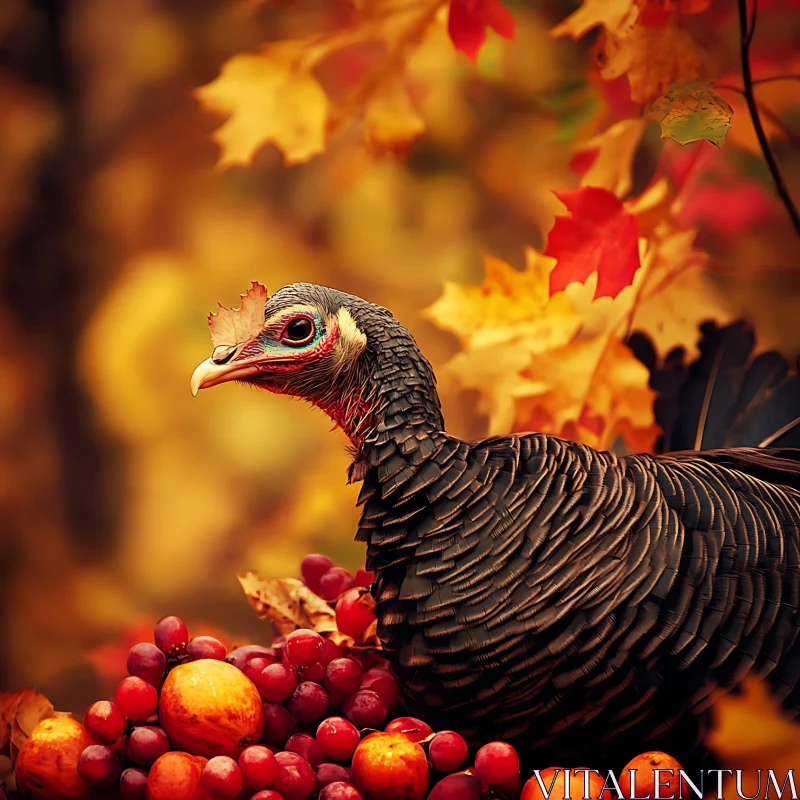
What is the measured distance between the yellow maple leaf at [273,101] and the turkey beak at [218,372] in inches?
17.3

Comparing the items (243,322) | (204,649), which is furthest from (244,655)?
(243,322)

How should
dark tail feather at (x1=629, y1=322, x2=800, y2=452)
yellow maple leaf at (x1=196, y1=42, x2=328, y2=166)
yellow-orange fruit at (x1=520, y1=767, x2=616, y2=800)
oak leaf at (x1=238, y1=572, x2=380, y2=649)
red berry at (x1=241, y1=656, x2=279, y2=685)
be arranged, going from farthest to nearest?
1. yellow maple leaf at (x1=196, y1=42, x2=328, y2=166)
2. dark tail feather at (x1=629, y1=322, x2=800, y2=452)
3. oak leaf at (x1=238, y1=572, x2=380, y2=649)
4. red berry at (x1=241, y1=656, x2=279, y2=685)
5. yellow-orange fruit at (x1=520, y1=767, x2=616, y2=800)

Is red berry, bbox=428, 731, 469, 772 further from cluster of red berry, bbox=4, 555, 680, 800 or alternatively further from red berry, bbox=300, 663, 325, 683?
red berry, bbox=300, 663, 325, 683

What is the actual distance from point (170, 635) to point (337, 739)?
0.15 m

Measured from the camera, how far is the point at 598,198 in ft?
2.64

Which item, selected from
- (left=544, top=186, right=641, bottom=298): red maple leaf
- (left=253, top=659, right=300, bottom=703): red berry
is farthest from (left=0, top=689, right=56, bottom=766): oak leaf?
(left=544, top=186, right=641, bottom=298): red maple leaf

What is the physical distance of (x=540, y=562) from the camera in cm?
61

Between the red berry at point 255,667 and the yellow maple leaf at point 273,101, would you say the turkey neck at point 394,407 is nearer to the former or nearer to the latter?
the red berry at point 255,667

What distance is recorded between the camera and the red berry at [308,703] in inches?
25.1

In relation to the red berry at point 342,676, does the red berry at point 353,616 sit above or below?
above

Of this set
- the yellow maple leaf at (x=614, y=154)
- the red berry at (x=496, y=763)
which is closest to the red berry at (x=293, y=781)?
the red berry at (x=496, y=763)

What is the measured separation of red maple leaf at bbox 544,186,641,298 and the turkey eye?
0.76ft

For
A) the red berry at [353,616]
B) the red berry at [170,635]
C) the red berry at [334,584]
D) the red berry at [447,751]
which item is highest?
the red berry at [334,584]

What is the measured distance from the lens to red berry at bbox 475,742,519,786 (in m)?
0.55
